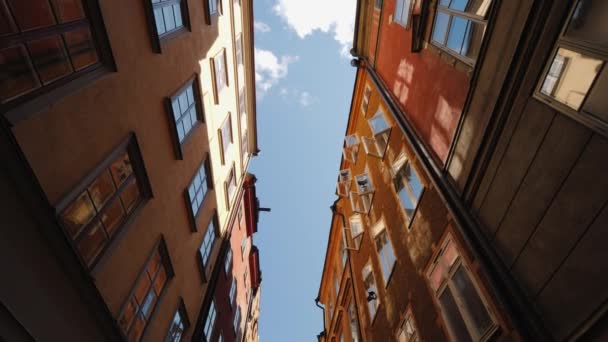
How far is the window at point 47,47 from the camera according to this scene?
4.25 metres

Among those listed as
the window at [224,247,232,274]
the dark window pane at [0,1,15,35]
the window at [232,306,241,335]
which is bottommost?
the window at [232,306,241,335]

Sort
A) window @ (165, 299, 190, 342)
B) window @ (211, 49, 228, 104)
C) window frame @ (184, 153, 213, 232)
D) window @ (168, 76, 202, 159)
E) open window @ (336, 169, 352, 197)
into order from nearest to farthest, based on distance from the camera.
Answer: window @ (168, 76, 202, 159) < window @ (165, 299, 190, 342) < window frame @ (184, 153, 213, 232) < window @ (211, 49, 228, 104) < open window @ (336, 169, 352, 197)

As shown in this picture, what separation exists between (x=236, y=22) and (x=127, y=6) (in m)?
9.96

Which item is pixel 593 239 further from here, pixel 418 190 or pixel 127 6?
pixel 127 6

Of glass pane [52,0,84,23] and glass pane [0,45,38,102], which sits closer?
glass pane [0,45,38,102]

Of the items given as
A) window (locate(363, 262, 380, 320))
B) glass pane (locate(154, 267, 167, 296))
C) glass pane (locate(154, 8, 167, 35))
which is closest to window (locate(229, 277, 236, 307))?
window (locate(363, 262, 380, 320))

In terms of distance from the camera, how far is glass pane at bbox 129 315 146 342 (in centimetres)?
748

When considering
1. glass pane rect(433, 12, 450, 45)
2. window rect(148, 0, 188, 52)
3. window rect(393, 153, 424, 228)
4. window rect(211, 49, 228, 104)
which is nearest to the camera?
window rect(148, 0, 188, 52)

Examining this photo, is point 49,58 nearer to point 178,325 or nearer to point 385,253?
point 178,325

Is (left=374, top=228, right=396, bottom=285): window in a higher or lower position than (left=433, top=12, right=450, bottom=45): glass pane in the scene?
lower

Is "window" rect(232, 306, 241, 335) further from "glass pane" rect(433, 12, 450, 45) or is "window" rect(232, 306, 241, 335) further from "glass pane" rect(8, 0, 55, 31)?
"glass pane" rect(8, 0, 55, 31)

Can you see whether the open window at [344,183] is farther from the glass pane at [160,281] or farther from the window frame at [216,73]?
the glass pane at [160,281]

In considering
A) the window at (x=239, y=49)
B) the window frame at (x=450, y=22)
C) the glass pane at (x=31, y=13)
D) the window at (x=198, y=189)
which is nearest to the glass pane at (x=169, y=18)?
the glass pane at (x=31, y=13)

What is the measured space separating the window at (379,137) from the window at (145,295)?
8.52 m
